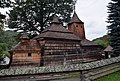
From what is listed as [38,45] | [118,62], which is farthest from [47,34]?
[118,62]

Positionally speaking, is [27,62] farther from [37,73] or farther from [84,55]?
[37,73]

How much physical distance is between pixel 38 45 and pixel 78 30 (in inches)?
388

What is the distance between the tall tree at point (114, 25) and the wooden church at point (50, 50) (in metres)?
5.97

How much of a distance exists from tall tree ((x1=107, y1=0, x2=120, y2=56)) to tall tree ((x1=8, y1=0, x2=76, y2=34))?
57.5ft

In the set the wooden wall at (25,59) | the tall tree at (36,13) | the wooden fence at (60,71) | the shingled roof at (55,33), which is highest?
the tall tree at (36,13)

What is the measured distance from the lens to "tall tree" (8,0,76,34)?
104 feet

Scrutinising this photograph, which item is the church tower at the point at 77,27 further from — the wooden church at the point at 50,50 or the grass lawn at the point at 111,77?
the grass lawn at the point at 111,77

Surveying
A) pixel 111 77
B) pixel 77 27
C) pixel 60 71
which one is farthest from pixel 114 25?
pixel 77 27

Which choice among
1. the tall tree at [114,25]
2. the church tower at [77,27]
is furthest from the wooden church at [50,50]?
the tall tree at [114,25]

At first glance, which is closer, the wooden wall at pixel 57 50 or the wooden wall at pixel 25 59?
the wooden wall at pixel 25 59

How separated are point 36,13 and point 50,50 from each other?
14.5m

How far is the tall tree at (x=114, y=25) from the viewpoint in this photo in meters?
15.5

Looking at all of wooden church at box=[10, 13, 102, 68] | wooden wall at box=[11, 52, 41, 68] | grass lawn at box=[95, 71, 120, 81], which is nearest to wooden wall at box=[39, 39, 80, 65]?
wooden church at box=[10, 13, 102, 68]

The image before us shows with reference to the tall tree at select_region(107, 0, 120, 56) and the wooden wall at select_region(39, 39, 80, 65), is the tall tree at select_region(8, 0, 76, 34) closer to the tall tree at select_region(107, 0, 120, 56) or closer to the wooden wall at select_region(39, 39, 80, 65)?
the wooden wall at select_region(39, 39, 80, 65)
